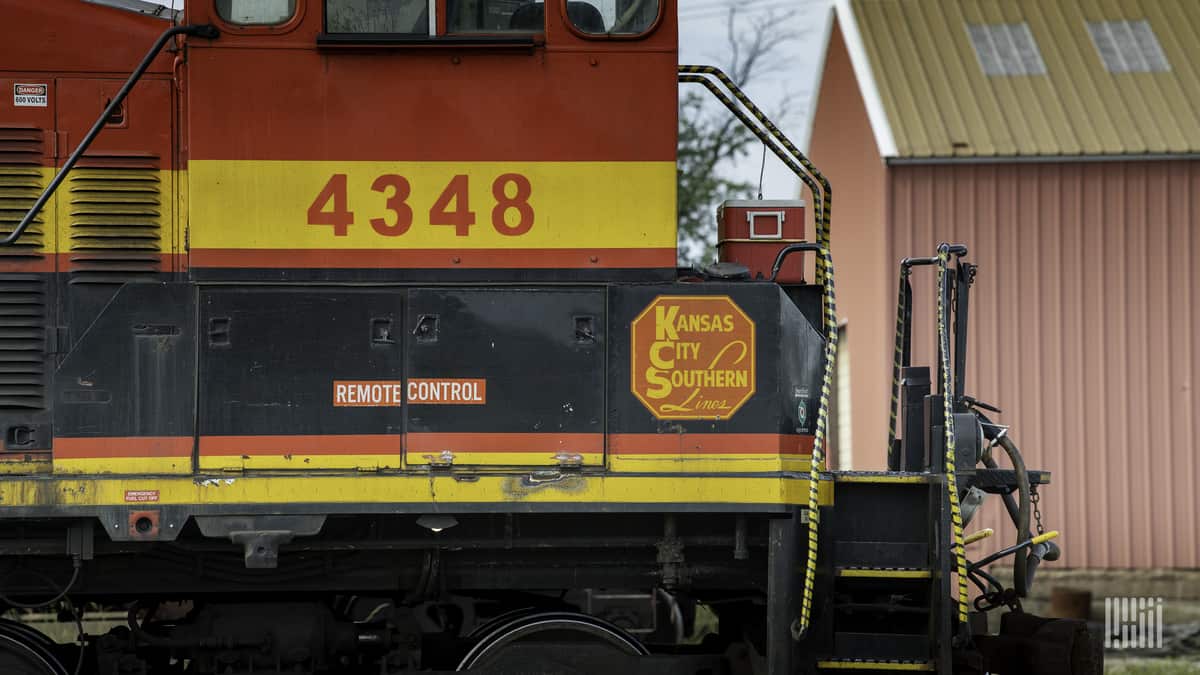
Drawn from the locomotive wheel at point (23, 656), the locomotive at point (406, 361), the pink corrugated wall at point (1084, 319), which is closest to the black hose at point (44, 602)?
the locomotive at point (406, 361)

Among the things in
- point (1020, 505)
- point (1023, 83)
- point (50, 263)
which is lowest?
point (1020, 505)

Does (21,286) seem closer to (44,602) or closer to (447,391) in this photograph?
(44,602)

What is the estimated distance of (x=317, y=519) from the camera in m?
5.72

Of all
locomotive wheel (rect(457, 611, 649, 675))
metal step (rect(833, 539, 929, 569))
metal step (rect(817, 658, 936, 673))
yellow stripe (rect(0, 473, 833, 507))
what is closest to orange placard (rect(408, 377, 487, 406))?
yellow stripe (rect(0, 473, 833, 507))

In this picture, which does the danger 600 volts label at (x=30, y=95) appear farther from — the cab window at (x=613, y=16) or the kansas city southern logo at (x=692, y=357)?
the kansas city southern logo at (x=692, y=357)

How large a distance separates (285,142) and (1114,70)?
10818 millimetres

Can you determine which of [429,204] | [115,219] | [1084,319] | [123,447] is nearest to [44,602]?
[123,447]

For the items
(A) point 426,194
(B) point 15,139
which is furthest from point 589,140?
(B) point 15,139

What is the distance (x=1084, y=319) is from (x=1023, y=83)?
256 cm

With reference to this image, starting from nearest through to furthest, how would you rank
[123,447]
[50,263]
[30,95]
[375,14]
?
1. [123,447]
2. [375,14]
3. [50,263]
4. [30,95]

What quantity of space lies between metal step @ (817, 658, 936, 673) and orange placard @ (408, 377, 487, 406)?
1927 millimetres

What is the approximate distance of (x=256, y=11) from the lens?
5883 millimetres

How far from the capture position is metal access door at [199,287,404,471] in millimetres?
5777

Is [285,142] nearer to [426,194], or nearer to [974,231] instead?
[426,194]
